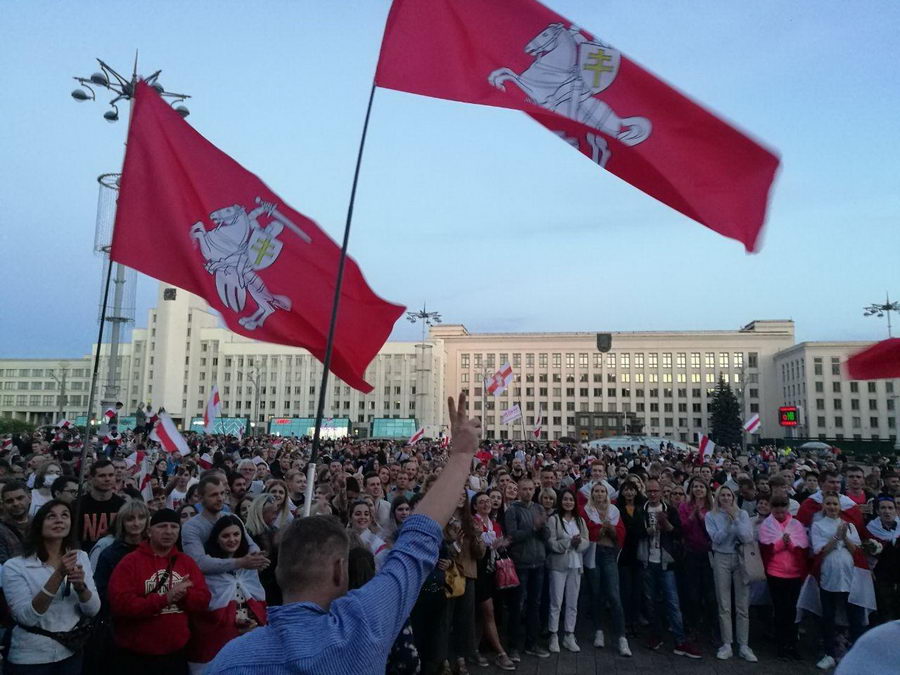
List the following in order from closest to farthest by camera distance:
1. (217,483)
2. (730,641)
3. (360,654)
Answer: (360,654)
(217,483)
(730,641)

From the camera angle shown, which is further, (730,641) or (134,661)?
(730,641)

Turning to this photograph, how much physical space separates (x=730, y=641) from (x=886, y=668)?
7620 mm

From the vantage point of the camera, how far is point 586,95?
5125 mm

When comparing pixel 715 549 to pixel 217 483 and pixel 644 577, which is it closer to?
pixel 644 577

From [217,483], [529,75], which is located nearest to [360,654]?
[217,483]

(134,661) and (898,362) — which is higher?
(898,362)

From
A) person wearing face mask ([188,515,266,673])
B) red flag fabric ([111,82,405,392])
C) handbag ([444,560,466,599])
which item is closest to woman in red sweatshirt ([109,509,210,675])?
person wearing face mask ([188,515,266,673])

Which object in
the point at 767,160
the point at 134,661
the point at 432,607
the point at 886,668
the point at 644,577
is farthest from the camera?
the point at 644,577

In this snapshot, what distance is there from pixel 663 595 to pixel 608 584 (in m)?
0.68

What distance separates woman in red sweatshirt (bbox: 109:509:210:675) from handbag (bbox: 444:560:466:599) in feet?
8.76

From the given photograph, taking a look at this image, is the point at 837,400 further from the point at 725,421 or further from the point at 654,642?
the point at 654,642

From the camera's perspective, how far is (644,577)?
8.61m

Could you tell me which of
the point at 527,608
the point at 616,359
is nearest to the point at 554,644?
the point at 527,608

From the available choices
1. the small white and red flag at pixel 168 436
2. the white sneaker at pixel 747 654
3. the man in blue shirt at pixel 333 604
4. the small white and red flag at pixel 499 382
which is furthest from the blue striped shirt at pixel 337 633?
the small white and red flag at pixel 499 382
